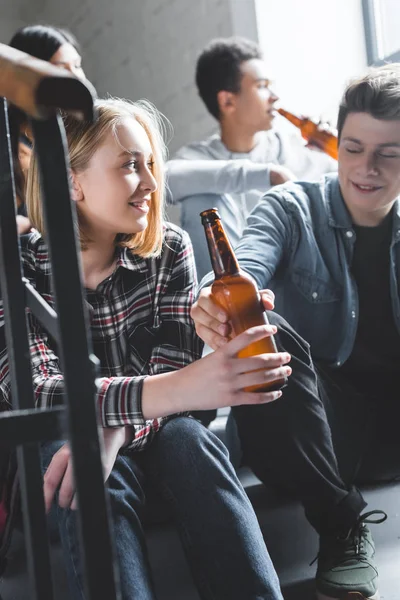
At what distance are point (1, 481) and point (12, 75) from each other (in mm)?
611

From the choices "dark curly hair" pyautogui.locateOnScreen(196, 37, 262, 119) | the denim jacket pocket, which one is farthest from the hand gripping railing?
"dark curly hair" pyautogui.locateOnScreen(196, 37, 262, 119)

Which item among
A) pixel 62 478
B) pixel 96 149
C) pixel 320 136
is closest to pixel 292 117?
pixel 320 136

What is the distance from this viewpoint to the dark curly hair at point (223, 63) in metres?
2.46

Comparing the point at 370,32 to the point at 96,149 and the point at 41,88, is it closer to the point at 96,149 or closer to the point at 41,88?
the point at 96,149

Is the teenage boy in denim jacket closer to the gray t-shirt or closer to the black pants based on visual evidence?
the black pants

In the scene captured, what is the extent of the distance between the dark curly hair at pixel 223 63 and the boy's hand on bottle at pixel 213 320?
163 centimetres

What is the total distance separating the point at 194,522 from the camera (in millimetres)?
934

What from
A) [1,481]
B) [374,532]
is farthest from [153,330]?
[374,532]

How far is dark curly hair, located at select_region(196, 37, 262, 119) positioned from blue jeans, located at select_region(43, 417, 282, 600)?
173cm

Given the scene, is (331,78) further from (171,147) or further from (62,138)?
(62,138)

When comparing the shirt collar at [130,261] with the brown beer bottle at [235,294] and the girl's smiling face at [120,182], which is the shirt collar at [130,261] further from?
the brown beer bottle at [235,294]

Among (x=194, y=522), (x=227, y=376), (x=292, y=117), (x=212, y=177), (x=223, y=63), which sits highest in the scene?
(x=223, y=63)

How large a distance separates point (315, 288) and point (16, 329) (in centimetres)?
77

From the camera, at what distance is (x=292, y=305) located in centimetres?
142
